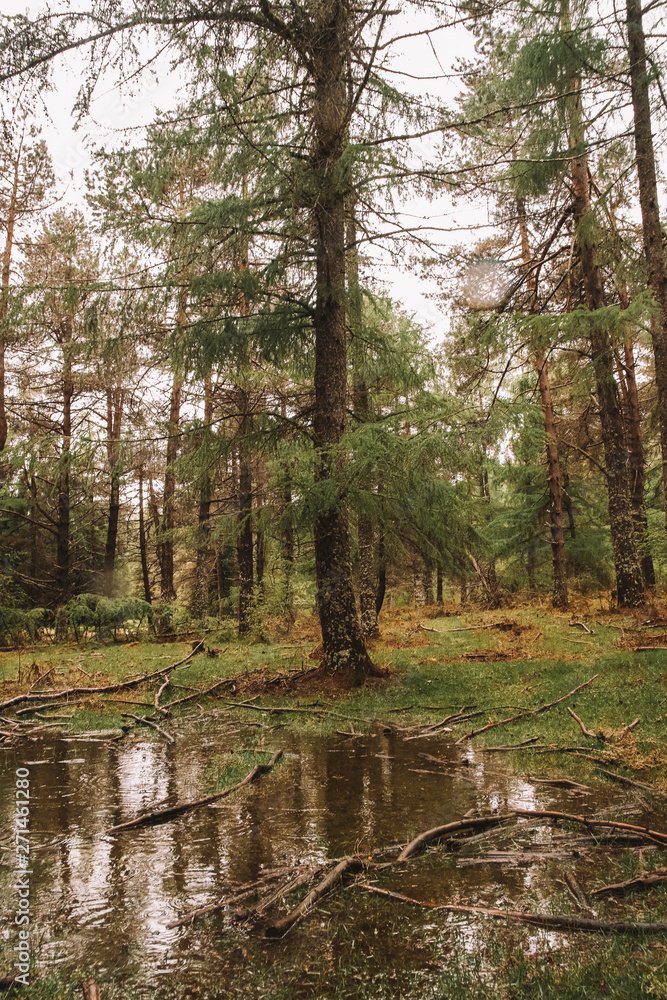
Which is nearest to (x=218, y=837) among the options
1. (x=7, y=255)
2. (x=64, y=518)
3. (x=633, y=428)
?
(x=64, y=518)

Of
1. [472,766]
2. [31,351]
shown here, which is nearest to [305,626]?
[31,351]

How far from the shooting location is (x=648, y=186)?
7641 millimetres

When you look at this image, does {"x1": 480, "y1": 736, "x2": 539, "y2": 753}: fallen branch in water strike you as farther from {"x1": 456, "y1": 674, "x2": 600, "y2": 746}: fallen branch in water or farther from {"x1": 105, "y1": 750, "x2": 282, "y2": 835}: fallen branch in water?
{"x1": 105, "y1": 750, "x2": 282, "y2": 835}: fallen branch in water

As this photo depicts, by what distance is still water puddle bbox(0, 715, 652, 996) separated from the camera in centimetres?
269

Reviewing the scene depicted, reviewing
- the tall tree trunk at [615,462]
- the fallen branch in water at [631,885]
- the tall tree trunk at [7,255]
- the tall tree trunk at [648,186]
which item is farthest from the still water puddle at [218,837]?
the tall tree trunk at [7,255]

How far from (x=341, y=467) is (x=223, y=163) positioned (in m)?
4.86

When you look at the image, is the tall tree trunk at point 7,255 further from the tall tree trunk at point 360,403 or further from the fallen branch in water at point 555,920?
the fallen branch in water at point 555,920

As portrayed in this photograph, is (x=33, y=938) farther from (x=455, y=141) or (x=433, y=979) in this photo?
(x=455, y=141)

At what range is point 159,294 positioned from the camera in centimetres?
862

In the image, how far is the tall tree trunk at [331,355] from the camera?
8.66m

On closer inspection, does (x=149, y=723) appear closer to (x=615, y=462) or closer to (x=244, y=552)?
(x=244, y=552)

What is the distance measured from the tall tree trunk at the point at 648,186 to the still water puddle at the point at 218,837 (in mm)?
5319

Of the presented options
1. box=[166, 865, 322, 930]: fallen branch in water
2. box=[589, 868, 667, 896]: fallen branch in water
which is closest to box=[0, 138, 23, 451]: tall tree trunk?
box=[166, 865, 322, 930]: fallen branch in water

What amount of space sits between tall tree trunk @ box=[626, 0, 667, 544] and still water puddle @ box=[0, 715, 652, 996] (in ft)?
17.5
